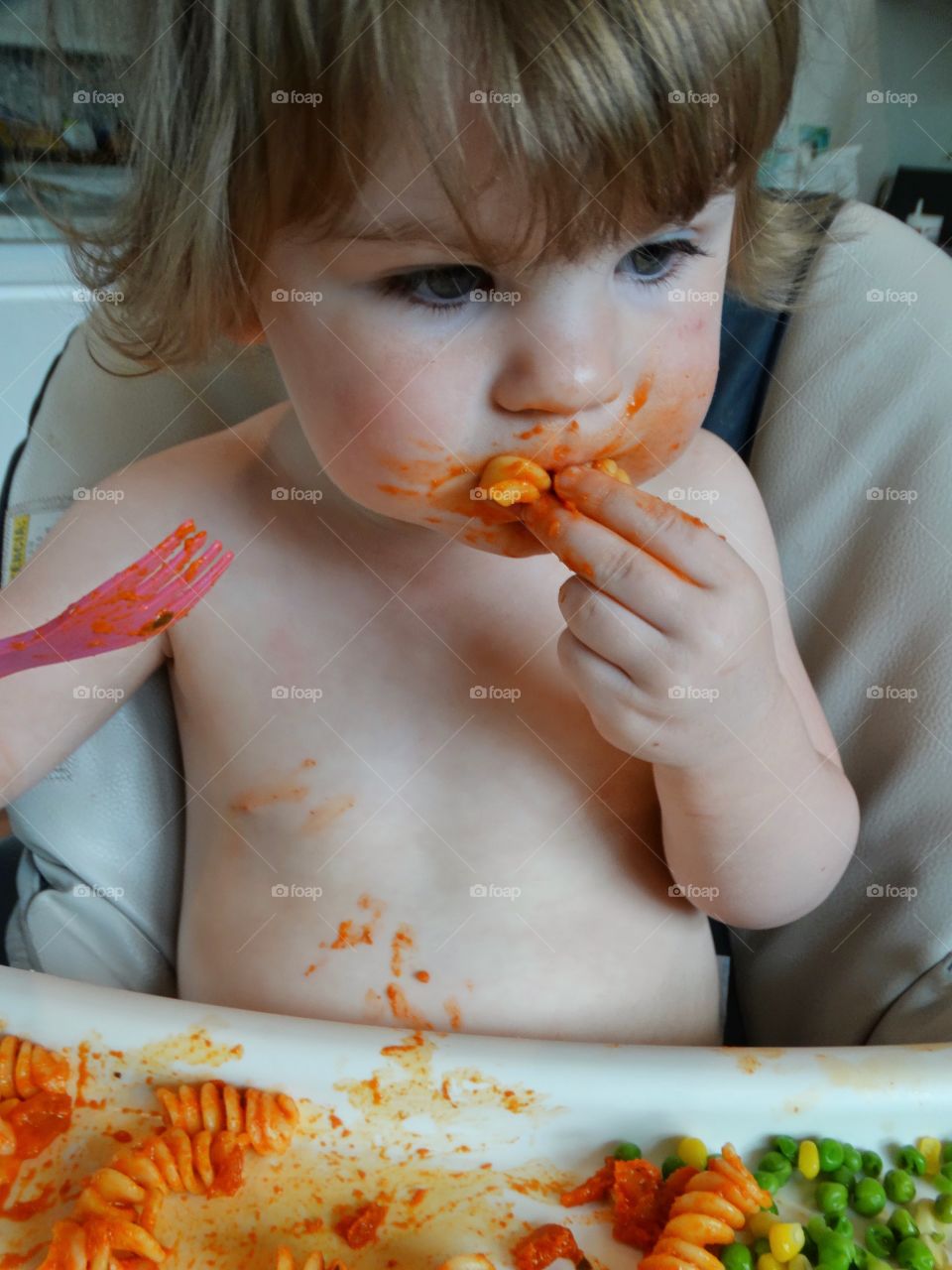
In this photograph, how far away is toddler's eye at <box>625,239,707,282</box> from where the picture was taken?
0.47 meters

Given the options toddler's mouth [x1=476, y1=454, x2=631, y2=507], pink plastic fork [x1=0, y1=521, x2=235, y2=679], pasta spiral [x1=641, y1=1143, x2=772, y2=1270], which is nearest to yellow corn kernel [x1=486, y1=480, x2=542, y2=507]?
toddler's mouth [x1=476, y1=454, x2=631, y2=507]

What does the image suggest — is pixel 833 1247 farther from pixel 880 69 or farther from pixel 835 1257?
pixel 880 69

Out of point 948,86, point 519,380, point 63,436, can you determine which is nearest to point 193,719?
point 63,436

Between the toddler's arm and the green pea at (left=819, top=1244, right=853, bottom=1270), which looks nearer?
the green pea at (left=819, top=1244, right=853, bottom=1270)

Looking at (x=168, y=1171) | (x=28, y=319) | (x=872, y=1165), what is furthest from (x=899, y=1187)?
(x=28, y=319)

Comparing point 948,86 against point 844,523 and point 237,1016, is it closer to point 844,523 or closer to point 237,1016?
point 844,523

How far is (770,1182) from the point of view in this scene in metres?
0.44

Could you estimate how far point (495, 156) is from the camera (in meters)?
0.41

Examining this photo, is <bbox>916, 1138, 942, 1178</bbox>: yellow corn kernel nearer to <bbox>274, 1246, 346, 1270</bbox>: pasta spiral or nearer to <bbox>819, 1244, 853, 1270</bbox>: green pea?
<bbox>819, 1244, 853, 1270</bbox>: green pea

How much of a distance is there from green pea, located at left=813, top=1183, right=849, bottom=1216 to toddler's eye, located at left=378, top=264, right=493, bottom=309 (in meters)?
0.37

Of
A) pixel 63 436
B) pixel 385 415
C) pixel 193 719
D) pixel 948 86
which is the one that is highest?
pixel 948 86

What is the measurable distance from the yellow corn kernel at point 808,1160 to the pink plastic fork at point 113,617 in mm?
354

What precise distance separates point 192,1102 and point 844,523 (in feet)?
1.57

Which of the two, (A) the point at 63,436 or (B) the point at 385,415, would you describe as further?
(A) the point at 63,436
